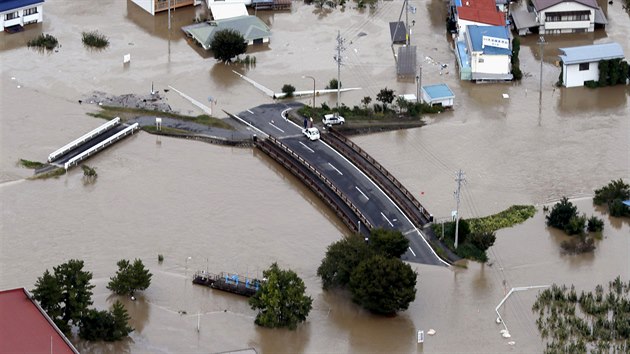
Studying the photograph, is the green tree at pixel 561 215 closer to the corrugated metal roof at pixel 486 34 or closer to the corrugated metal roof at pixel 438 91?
the corrugated metal roof at pixel 438 91

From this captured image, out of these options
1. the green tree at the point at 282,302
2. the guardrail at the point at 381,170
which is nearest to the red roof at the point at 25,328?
the green tree at the point at 282,302

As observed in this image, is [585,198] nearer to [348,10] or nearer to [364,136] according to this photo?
[364,136]

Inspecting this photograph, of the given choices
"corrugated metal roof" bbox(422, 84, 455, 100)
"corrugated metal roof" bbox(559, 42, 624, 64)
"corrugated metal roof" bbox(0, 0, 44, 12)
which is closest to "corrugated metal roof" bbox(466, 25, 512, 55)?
"corrugated metal roof" bbox(559, 42, 624, 64)

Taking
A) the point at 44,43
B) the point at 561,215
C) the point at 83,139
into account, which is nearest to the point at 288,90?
the point at 83,139

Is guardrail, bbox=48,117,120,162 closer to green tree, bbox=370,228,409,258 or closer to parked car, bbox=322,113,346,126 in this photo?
parked car, bbox=322,113,346,126

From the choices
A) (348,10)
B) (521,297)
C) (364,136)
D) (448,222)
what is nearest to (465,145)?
(364,136)
